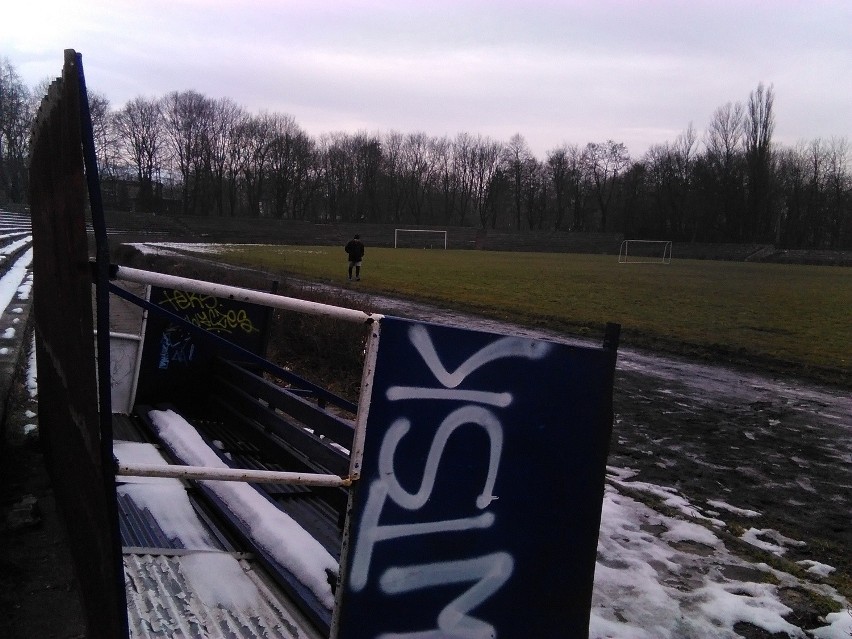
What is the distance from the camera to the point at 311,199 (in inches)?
3706

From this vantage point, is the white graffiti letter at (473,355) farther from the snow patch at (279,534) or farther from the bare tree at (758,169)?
the bare tree at (758,169)

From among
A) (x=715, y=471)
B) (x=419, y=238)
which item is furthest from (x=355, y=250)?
(x=419, y=238)

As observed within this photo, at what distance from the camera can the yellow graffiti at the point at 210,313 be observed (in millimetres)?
5284

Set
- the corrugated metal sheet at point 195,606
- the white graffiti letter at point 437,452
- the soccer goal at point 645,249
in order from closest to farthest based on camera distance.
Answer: the white graffiti letter at point 437,452 < the corrugated metal sheet at point 195,606 < the soccer goal at point 645,249

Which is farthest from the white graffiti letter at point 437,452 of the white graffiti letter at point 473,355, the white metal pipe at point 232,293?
the white metal pipe at point 232,293

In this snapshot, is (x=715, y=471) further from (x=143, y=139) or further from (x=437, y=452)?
(x=143, y=139)

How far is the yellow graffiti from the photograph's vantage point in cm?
528

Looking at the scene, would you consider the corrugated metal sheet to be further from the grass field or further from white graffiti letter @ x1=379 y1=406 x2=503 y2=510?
the grass field

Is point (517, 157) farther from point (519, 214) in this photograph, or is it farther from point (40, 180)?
point (40, 180)

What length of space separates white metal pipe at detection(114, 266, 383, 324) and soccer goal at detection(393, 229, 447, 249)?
74.5 metres

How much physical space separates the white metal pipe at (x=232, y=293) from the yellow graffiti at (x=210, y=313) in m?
3.49

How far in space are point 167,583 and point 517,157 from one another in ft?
332

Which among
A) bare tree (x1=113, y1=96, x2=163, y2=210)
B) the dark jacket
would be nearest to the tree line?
bare tree (x1=113, y1=96, x2=163, y2=210)

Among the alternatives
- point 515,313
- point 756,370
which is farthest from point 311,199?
point 756,370
